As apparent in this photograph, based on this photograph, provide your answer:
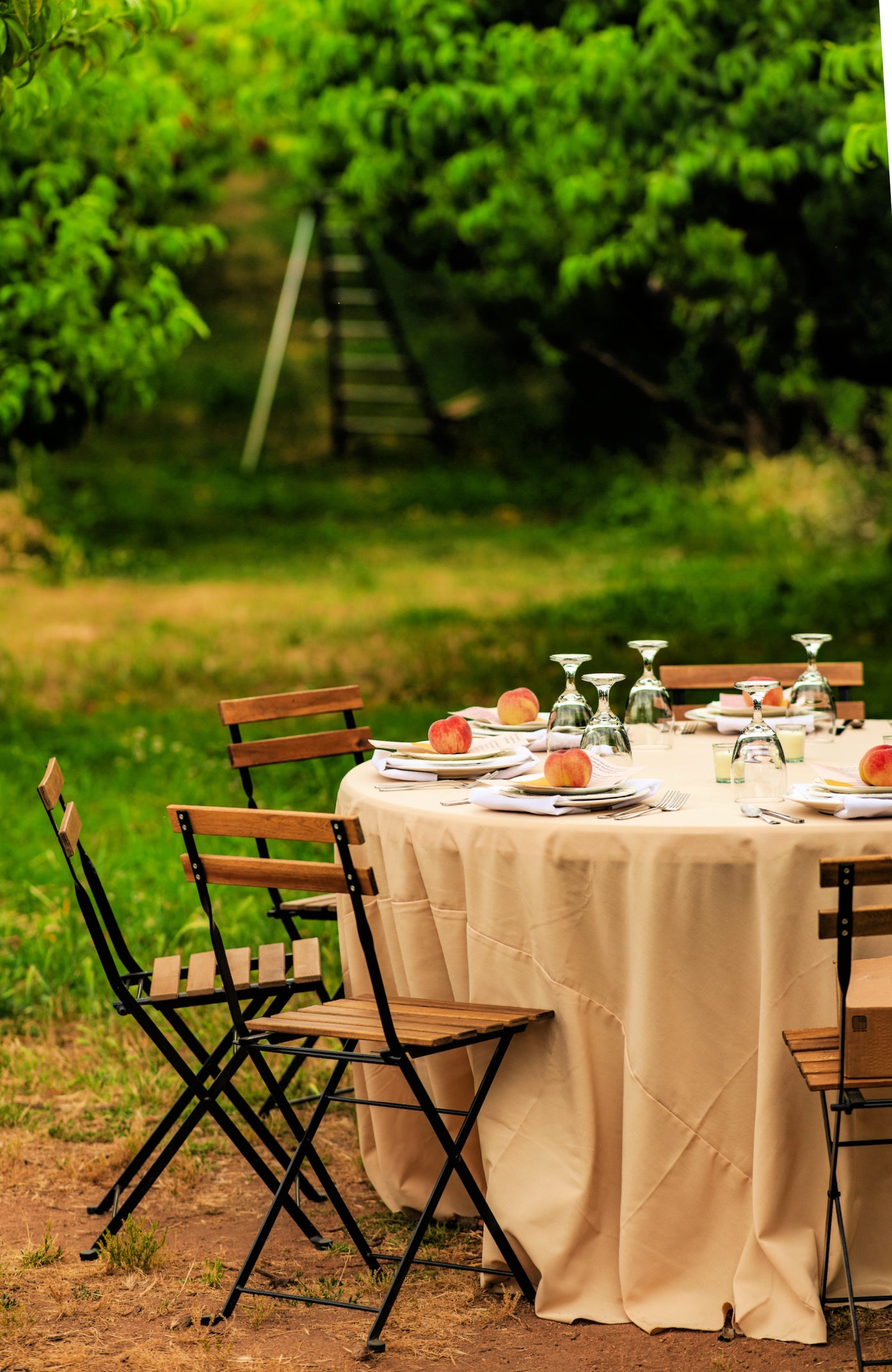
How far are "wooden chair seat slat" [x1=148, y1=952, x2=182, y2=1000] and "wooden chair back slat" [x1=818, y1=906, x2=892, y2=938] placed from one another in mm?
1461

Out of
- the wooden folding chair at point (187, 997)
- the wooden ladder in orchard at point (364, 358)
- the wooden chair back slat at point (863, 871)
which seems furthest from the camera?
the wooden ladder in orchard at point (364, 358)

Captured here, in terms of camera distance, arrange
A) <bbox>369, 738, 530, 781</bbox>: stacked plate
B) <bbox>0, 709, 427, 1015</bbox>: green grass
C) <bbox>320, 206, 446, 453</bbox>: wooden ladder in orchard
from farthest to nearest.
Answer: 1. <bbox>320, 206, 446, 453</bbox>: wooden ladder in orchard
2. <bbox>0, 709, 427, 1015</bbox>: green grass
3. <bbox>369, 738, 530, 781</bbox>: stacked plate

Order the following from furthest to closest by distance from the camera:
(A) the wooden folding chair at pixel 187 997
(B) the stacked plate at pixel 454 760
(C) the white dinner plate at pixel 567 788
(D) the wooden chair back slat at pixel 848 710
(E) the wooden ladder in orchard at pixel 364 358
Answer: (E) the wooden ladder in orchard at pixel 364 358 → (D) the wooden chair back slat at pixel 848 710 → (B) the stacked plate at pixel 454 760 → (A) the wooden folding chair at pixel 187 997 → (C) the white dinner plate at pixel 567 788

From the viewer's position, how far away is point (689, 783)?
3230mm

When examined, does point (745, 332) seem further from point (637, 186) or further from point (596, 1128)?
point (596, 1128)

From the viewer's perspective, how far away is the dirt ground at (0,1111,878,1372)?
2789 mm

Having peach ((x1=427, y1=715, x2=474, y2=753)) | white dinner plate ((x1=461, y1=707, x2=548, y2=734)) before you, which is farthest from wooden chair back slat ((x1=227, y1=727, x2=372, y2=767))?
peach ((x1=427, y1=715, x2=474, y2=753))

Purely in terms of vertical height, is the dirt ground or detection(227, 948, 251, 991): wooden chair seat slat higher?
detection(227, 948, 251, 991): wooden chair seat slat

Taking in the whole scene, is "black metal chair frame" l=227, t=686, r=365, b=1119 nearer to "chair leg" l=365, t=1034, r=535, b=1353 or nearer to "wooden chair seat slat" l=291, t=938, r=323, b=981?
"wooden chair seat slat" l=291, t=938, r=323, b=981

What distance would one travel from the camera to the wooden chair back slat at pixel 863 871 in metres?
2.47

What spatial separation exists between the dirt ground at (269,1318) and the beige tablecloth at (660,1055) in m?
0.08

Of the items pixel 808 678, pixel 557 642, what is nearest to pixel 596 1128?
pixel 808 678

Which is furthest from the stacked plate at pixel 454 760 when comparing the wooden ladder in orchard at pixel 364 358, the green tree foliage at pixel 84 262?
the wooden ladder in orchard at pixel 364 358

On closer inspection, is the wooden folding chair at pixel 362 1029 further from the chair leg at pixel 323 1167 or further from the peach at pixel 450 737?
the peach at pixel 450 737
